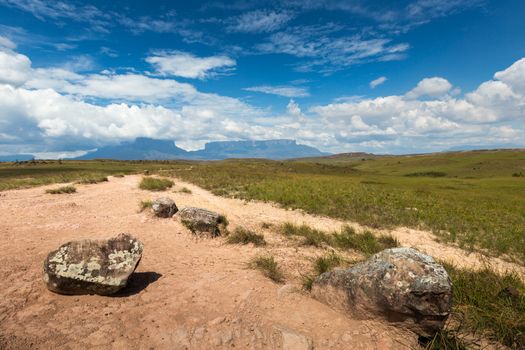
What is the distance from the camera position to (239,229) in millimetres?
14484

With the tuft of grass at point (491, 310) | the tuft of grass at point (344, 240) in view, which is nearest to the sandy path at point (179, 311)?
the tuft of grass at point (491, 310)

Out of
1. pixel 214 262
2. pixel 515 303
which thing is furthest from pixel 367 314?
pixel 214 262

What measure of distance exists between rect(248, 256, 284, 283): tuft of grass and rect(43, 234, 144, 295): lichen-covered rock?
396 cm

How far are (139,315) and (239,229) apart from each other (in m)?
7.94

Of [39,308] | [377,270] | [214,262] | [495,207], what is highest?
[377,270]

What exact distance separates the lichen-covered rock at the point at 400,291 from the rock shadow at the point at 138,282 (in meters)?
5.33

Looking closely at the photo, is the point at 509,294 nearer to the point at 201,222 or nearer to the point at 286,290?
the point at 286,290

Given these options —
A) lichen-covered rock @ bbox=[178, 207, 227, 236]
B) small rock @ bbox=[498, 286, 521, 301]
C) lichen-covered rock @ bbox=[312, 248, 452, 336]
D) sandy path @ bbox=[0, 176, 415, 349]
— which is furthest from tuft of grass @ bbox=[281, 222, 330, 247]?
small rock @ bbox=[498, 286, 521, 301]

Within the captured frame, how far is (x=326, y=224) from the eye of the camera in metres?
18.5

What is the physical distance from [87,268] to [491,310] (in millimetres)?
9616

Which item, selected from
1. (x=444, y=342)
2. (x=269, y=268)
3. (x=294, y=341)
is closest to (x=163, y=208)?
(x=269, y=268)

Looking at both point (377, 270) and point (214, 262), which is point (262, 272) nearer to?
point (214, 262)

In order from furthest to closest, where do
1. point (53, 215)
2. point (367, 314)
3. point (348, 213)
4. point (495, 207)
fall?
point (495, 207), point (348, 213), point (53, 215), point (367, 314)

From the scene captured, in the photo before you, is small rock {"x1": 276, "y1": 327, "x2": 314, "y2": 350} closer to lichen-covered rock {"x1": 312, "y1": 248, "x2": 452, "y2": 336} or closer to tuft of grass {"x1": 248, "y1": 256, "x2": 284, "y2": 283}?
lichen-covered rock {"x1": 312, "y1": 248, "x2": 452, "y2": 336}
